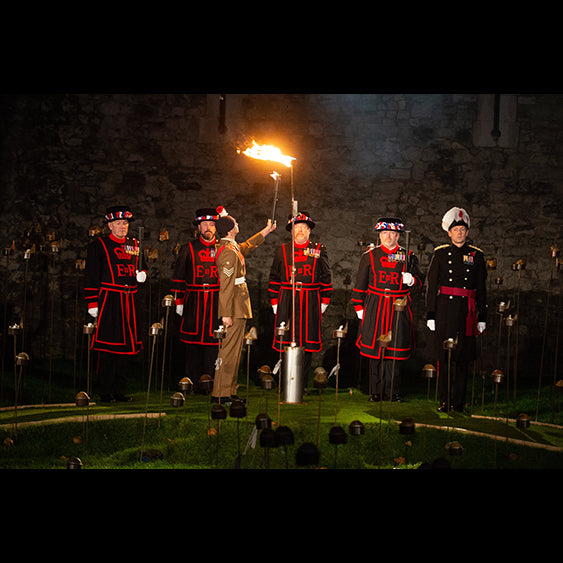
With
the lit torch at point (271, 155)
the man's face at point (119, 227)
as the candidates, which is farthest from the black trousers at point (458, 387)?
the man's face at point (119, 227)

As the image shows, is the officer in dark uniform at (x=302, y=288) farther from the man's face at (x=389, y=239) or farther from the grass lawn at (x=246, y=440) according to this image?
the grass lawn at (x=246, y=440)

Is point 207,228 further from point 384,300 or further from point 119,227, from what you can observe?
point 384,300

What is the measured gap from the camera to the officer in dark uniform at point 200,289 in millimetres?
6918

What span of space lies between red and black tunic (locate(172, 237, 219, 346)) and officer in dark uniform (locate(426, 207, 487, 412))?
195 centimetres

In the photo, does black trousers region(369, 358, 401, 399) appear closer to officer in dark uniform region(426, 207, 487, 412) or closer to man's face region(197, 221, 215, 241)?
officer in dark uniform region(426, 207, 487, 412)

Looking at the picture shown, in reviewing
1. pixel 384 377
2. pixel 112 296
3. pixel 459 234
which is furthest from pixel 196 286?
pixel 459 234

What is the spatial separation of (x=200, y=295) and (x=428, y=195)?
122 inches

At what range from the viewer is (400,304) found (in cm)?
562

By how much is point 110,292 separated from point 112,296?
1.5 inches

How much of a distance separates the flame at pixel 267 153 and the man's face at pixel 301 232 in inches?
22.0

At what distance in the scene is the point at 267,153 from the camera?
767 centimetres

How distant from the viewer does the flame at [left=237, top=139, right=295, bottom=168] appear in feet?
22.7
